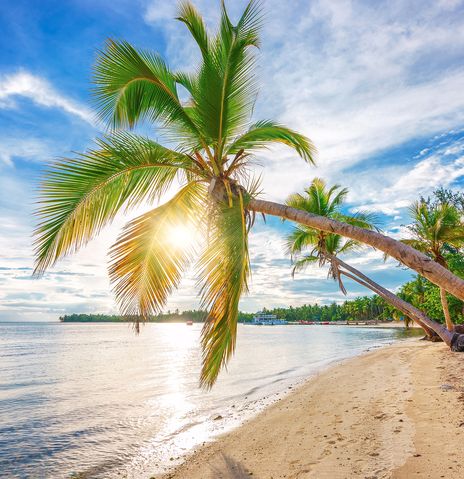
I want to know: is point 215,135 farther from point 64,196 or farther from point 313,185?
point 313,185

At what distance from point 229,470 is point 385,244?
3800 mm

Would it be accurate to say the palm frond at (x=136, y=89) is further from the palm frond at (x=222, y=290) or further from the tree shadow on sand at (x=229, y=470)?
the tree shadow on sand at (x=229, y=470)

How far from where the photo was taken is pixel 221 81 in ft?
17.3

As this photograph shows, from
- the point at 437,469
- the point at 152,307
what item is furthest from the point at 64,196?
the point at 437,469

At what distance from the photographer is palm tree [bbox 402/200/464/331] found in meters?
16.2

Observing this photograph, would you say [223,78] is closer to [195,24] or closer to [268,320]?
[195,24]

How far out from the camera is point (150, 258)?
5426 mm

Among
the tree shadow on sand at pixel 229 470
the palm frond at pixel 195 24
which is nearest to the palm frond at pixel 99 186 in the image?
the palm frond at pixel 195 24

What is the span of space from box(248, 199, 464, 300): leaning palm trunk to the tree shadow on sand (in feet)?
11.1

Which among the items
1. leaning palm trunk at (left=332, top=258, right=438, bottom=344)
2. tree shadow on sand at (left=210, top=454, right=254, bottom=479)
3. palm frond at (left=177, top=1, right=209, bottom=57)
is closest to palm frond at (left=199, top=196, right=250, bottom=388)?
tree shadow on sand at (left=210, top=454, right=254, bottom=479)

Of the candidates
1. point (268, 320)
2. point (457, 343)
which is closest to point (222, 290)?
A: point (457, 343)

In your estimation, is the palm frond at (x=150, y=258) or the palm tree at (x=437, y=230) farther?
the palm tree at (x=437, y=230)

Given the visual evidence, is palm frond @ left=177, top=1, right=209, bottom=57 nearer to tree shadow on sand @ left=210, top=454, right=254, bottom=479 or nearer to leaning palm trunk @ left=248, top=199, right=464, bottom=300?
leaning palm trunk @ left=248, top=199, right=464, bottom=300

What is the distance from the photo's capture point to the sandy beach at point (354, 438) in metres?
4.12
